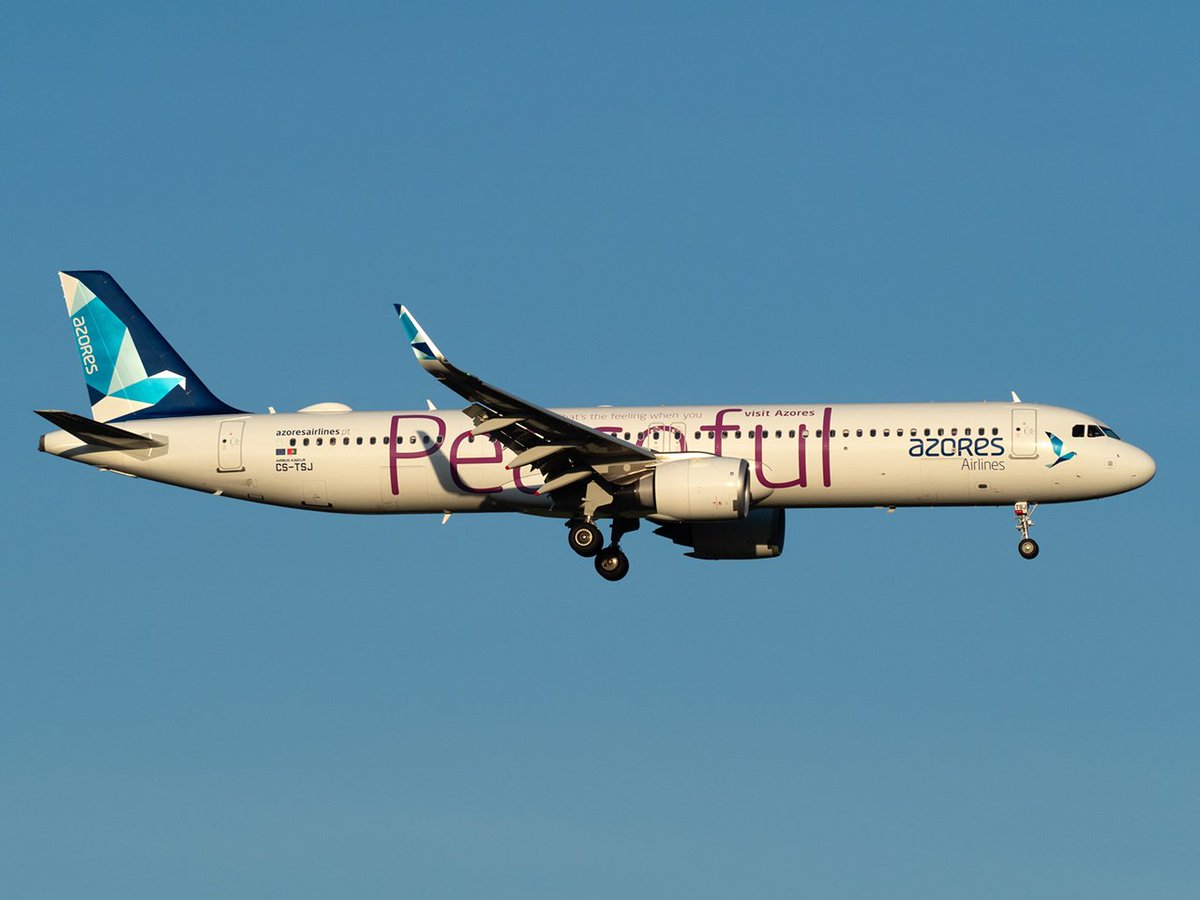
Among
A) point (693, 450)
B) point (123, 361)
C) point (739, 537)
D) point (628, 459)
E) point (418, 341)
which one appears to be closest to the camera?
point (418, 341)

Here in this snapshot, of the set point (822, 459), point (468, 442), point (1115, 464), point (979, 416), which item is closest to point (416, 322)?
point (468, 442)

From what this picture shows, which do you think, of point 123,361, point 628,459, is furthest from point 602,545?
point 123,361

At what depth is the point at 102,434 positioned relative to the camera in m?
57.6

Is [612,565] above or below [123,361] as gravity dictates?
below

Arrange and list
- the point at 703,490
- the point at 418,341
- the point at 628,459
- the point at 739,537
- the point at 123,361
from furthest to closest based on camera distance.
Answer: the point at 123,361, the point at 739,537, the point at 628,459, the point at 703,490, the point at 418,341

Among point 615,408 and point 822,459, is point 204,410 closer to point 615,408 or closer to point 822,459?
point 615,408

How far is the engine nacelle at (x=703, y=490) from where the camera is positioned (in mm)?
52406

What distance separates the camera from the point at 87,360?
201 ft

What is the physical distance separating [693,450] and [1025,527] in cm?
946

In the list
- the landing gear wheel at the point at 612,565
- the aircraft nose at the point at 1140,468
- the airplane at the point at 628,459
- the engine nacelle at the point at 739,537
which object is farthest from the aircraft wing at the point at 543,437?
the aircraft nose at the point at 1140,468

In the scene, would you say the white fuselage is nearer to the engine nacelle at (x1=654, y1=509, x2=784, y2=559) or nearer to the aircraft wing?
the aircraft wing

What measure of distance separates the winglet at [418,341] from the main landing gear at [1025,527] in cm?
1766

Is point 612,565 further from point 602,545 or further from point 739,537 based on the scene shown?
point 739,537

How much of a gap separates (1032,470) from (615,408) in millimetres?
11960
